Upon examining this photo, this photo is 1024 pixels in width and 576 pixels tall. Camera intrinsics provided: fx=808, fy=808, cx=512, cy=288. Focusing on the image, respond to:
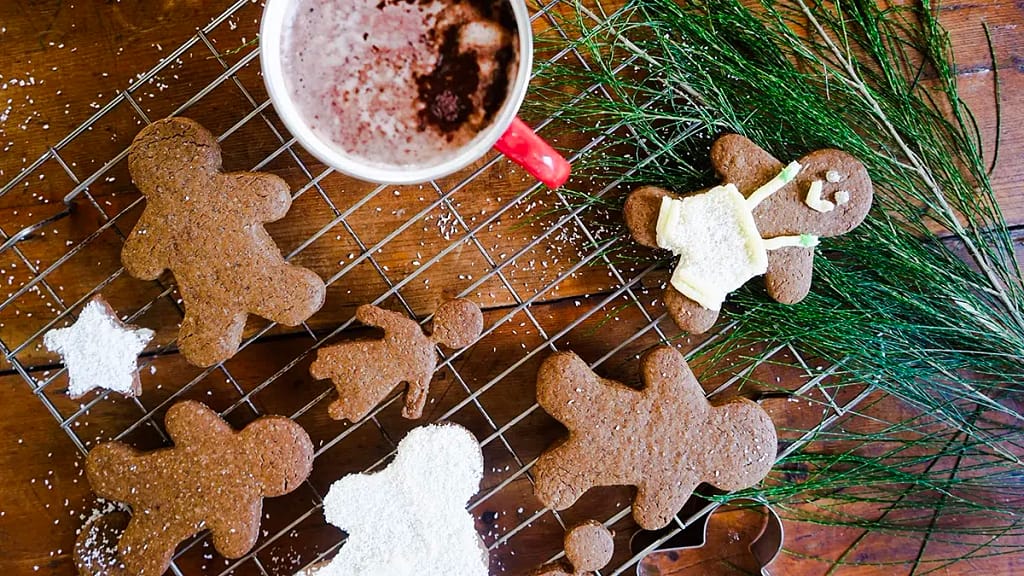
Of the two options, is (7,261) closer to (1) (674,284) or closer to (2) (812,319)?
(1) (674,284)

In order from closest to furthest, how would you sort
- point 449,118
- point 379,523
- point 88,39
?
point 449,118 → point 379,523 → point 88,39

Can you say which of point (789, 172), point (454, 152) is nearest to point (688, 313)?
point (789, 172)

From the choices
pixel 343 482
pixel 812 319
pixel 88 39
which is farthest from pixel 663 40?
pixel 88 39

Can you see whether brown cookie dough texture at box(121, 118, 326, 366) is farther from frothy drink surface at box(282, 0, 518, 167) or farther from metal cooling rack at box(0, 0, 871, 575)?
frothy drink surface at box(282, 0, 518, 167)

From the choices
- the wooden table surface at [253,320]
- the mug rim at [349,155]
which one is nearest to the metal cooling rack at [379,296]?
the wooden table surface at [253,320]

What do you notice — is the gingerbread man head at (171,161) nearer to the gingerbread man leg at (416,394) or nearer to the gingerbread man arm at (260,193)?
the gingerbread man arm at (260,193)

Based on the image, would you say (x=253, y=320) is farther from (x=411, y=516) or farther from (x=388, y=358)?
(x=411, y=516)

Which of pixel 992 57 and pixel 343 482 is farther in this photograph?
pixel 992 57
